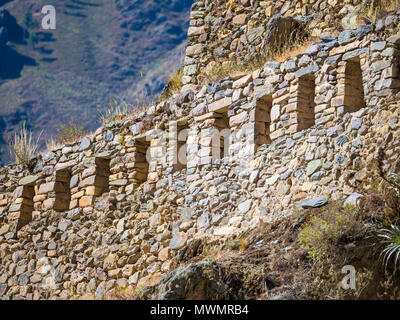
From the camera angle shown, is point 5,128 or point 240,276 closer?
point 240,276

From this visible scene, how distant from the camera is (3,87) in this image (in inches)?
1351

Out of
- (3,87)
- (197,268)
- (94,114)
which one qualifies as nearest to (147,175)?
(197,268)

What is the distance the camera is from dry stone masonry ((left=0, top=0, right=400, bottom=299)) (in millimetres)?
8961

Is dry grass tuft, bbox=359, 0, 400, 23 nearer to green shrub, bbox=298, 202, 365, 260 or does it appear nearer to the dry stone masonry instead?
the dry stone masonry

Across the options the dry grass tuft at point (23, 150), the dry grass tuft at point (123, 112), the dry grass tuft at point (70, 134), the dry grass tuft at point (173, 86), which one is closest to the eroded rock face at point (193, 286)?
the dry grass tuft at point (173, 86)

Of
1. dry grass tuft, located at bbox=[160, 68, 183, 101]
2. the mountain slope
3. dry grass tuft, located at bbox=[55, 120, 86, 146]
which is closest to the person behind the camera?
dry grass tuft, located at bbox=[160, 68, 183, 101]

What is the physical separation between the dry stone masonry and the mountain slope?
19.5 metres

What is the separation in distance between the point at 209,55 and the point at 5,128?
2151 centimetres

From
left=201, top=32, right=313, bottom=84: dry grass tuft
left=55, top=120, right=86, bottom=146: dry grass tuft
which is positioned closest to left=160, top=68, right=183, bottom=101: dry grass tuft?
left=201, top=32, right=313, bottom=84: dry grass tuft

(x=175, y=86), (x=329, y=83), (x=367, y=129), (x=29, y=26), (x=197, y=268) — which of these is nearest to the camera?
(x=197, y=268)

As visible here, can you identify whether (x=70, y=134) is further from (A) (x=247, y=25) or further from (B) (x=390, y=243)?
(B) (x=390, y=243)

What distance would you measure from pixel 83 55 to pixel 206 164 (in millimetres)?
27190

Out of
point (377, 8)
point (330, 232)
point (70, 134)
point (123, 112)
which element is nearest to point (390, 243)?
point (330, 232)

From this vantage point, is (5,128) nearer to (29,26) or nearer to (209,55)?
(29,26)
